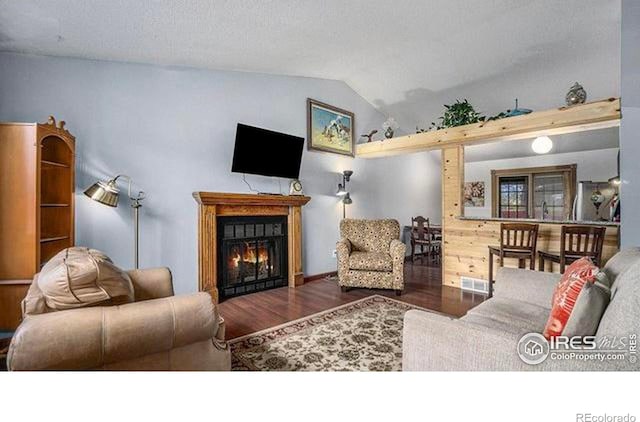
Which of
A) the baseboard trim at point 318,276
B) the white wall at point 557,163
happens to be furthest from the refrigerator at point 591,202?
the baseboard trim at point 318,276

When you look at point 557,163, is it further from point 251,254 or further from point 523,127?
point 251,254

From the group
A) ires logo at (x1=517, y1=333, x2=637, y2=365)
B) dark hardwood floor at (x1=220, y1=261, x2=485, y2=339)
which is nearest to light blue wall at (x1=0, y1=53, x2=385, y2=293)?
dark hardwood floor at (x1=220, y1=261, x2=485, y2=339)

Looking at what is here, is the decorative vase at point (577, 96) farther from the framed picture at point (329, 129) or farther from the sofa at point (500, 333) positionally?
the framed picture at point (329, 129)

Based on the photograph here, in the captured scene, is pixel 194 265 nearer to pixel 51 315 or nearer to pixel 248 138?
pixel 248 138

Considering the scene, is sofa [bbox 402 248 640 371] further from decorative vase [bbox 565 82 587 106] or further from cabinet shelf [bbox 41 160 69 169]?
cabinet shelf [bbox 41 160 69 169]

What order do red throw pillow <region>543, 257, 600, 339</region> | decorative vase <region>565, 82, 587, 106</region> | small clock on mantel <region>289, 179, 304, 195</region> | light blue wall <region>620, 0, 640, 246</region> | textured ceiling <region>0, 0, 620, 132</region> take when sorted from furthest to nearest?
small clock on mantel <region>289, 179, 304, 195</region>
decorative vase <region>565, 82, 587, 106</region>
light blue wall <region>620, 0, 640, 246</region>
textured ceiling <region>0, 0, 620, 132</region>
red throw pillow <region>543, 257, 600, 339</region>

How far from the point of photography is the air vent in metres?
3.43

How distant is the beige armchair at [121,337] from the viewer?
0.97 meters

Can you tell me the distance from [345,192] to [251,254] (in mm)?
1616

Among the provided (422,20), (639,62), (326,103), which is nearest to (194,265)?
(326,103)

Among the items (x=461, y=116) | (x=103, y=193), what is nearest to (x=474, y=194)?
(x=461, y=116)

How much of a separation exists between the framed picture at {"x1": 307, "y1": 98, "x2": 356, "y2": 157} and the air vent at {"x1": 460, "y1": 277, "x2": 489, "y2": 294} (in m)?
2.38

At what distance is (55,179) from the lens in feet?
7.72

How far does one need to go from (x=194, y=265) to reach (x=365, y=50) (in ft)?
9.78
